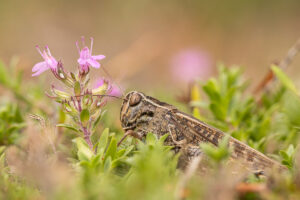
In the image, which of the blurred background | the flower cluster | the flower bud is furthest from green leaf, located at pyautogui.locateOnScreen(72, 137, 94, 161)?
the blurred background

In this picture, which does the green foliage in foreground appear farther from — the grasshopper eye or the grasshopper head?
the grasshopper eye

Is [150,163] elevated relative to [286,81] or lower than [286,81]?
lower

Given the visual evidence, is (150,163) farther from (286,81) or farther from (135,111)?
(286,81)

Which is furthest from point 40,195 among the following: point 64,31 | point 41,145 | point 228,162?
point 64,31

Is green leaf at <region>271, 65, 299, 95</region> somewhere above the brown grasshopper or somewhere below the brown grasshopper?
above

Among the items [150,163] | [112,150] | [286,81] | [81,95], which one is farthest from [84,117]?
[286,81]

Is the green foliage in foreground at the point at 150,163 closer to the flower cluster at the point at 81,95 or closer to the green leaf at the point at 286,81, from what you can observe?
the green leaf at the point at 286,81
